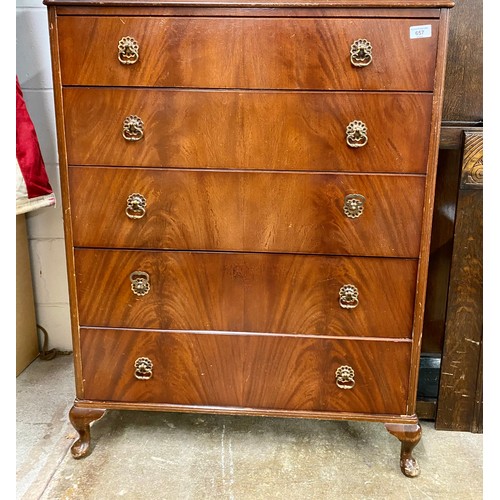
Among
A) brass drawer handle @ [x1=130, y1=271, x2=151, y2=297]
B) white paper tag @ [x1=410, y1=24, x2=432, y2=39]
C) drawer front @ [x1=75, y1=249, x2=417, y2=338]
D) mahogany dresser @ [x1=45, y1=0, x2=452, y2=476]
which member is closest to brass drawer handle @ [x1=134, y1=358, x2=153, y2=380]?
mahogany dresser @ [x1=45, y1=0, x2=452, y2=476]

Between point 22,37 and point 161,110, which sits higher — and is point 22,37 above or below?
above

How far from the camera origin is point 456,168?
191 centimetres

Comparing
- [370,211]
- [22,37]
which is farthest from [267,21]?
[22,37]

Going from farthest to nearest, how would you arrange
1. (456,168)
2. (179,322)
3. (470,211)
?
(456,168) → (470,211) → (179,322)

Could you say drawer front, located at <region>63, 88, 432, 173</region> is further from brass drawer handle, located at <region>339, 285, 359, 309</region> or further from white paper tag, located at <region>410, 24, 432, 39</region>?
brass drawer handle, located at <region>339, 285, 359, 309</region>

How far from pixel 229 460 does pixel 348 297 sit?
2.30ft

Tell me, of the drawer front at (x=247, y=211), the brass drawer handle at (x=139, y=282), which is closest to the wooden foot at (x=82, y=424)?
the brass drawer handle at (x=139, y=282)

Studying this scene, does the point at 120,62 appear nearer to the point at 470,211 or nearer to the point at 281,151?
the point at 281,151

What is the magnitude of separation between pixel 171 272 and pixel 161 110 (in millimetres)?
477

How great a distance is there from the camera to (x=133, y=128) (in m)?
1.50

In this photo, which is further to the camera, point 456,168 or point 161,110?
point 456,168

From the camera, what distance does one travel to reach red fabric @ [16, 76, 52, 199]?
73.4 inches

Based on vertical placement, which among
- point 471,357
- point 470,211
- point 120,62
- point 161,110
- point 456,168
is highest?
point 120,62

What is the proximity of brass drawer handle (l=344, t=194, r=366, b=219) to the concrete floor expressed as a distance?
2.81 feet
